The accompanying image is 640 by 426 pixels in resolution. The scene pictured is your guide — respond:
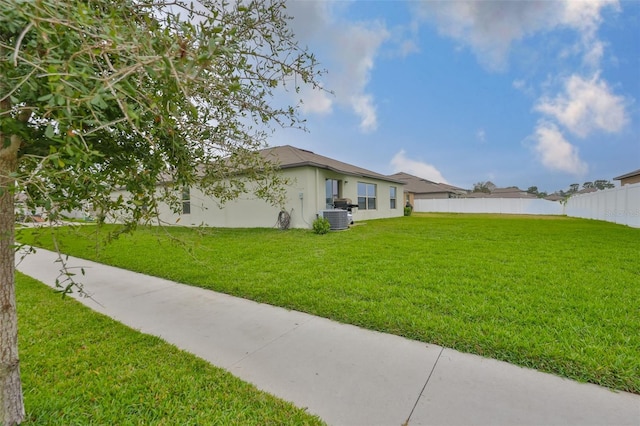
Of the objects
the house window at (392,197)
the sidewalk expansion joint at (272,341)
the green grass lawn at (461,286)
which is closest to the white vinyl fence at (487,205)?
the house window at (392,197)

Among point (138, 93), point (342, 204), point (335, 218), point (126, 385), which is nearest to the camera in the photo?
point (138, 93)

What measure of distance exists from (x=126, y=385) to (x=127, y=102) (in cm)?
→ 221

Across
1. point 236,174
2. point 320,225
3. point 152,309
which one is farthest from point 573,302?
point 320,225

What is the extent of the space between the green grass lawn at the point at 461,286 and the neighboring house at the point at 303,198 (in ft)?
12.3

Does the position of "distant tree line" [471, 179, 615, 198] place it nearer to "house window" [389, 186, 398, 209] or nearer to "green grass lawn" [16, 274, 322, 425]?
"house window" [389, 186, 398, 209]

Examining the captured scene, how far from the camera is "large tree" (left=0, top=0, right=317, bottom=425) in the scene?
105 cm

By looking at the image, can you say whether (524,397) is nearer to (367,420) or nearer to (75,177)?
(367,420)

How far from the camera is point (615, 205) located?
48.1ft

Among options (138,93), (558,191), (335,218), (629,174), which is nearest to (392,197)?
(335,218)

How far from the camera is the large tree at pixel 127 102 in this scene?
3.46 feet

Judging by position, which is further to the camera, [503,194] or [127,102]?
[503,194]

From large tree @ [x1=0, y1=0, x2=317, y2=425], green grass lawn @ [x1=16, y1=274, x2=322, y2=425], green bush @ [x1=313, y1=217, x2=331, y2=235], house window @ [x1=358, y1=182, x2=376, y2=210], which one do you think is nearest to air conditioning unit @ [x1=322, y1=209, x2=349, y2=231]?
green bush @ [x1=313, y1=217, x2=331, y2=235]

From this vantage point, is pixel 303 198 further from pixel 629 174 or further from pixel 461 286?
pixel 629 174

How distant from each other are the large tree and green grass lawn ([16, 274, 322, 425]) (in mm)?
394
